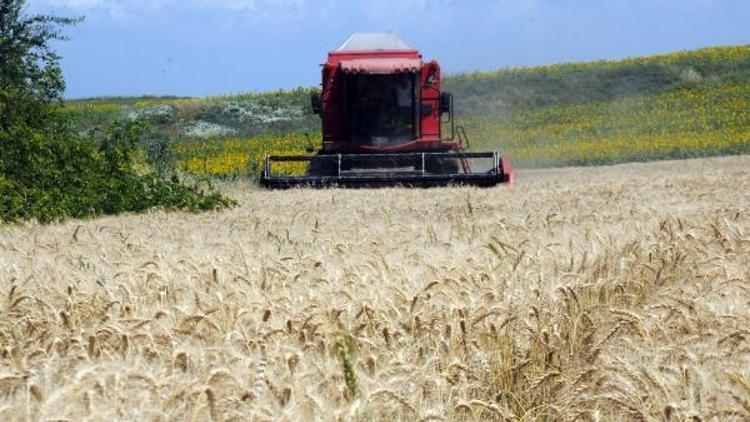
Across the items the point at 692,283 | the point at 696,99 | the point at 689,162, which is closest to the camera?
the point at 692,283

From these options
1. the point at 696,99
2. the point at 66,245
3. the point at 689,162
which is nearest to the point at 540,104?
the point at 696,99

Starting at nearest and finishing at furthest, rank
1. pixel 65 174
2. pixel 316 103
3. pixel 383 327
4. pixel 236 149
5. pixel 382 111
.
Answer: pixel 383 327 → pixel 65 174 → pixel 316 103 → pixel 382 111 → pixel 236 149

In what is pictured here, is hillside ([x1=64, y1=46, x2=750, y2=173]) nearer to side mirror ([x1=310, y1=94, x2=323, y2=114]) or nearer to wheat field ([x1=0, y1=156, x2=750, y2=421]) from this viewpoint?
side mirror ([x1=310, y1=94, x2=323, y2=114])

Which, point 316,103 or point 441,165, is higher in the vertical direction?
point 316,103

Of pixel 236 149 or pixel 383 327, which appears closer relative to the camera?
pixel 383 327

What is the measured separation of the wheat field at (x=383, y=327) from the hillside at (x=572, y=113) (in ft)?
93.3

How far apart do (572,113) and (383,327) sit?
41728mm

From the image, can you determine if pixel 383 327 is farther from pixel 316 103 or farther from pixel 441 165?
pixel 316 103

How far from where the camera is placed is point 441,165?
787 inches

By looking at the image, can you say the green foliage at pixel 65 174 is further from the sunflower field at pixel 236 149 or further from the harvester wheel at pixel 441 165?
the sunflower field at pixel 236 149

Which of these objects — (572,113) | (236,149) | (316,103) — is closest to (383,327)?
(316,103)

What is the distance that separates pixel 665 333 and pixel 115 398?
78.3 inches

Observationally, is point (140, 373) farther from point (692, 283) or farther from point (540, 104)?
point (540, 104)

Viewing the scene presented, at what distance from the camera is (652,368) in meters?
3.36
